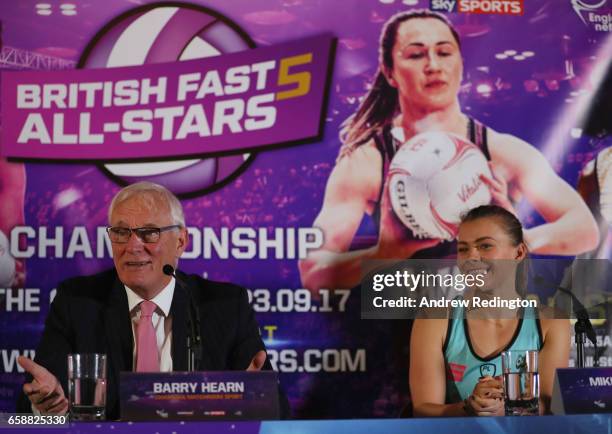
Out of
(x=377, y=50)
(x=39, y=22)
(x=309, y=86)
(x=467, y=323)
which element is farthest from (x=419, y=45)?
(x=39, y=22)

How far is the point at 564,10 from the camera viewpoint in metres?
3.81

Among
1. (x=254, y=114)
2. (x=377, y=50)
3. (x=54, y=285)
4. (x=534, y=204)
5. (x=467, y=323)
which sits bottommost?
(x=467, y=323)

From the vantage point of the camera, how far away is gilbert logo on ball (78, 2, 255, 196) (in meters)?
3.62

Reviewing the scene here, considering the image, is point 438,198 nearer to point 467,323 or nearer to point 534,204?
point 534,204

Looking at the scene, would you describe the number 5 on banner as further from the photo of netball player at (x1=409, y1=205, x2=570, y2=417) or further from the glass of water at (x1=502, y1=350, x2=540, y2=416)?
the glass of water at (x1=502, y1=350, x2=540, y2=416)

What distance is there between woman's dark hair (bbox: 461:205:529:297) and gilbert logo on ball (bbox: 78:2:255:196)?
3.03 feet

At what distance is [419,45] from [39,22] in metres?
1.52

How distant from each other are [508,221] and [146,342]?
1413 millimetres

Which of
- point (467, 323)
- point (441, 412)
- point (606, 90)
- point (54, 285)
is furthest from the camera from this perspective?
point (606, 90)

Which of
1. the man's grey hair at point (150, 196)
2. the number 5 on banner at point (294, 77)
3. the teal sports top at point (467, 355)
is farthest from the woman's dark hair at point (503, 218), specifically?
the man's grey hair at point (150, 196)

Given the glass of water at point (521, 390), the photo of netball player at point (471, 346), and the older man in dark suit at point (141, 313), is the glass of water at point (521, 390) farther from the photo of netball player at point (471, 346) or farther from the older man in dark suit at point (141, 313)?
the older man in dark suit at point (141, 313)

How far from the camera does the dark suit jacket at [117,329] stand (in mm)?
2750

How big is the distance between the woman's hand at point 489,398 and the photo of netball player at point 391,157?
1428mm

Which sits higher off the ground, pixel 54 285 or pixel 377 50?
pixel 377 50
